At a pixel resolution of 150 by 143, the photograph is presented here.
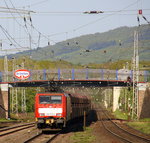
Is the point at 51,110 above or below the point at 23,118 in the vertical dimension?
above

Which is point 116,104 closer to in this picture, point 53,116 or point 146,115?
point 146,115

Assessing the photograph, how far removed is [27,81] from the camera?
63.0m

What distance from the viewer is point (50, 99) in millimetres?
32625

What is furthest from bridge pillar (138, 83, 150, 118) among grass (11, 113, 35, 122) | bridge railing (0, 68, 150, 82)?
grass (11, 113, 35, 122)

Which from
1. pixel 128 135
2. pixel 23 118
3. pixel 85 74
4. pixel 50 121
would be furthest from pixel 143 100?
pixel 50 121

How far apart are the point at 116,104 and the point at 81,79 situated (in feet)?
154

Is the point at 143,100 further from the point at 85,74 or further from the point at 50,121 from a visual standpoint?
the point at 50,121

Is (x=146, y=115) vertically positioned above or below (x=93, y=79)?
below

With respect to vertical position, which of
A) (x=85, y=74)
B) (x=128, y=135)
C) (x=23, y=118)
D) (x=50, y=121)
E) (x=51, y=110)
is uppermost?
(x=85, y=74)

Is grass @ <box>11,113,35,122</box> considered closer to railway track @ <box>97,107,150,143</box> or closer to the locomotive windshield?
railway track @ <box>97,107,150,143</box>

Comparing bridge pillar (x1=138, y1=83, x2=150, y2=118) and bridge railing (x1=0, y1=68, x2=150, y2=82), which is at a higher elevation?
bridge railing (x1=0, y1=68, x2=150, y2=82)

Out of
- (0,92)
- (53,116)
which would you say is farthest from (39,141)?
(0,92)

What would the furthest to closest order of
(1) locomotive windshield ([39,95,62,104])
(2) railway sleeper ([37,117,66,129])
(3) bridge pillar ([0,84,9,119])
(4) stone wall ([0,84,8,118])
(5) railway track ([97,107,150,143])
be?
1. (3) bridge pillar ([0,84,9,119])
2. (4) stone wall ([0,84,8,118])
3. (1) locomotive windshield ([39,95,62,104])
4. (2) railway sleeper ([37,117,66,129])
5. (5) railway track ([97,107,150,143])

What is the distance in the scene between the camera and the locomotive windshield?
32.5 metres
